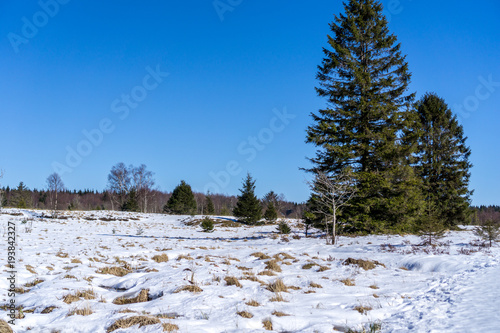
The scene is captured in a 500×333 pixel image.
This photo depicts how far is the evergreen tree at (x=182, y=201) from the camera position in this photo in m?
48.1

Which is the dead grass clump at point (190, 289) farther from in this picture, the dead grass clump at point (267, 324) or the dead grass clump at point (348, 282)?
the dead grass clump at point (348, 282)

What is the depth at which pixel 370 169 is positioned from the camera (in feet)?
54.4

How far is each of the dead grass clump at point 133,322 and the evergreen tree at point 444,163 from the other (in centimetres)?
2174

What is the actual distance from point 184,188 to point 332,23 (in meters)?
37.3

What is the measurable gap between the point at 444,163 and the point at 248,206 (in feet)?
68.2

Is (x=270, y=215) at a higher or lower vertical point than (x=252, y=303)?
lower

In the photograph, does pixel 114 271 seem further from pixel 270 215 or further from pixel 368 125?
pixel 270 215

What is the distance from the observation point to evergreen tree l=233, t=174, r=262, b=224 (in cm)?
3475

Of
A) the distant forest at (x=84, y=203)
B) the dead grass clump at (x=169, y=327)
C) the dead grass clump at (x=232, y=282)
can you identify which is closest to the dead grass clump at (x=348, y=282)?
the dead grass clump at (x=232, y=282)

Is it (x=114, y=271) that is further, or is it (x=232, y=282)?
(x=114, y=271)

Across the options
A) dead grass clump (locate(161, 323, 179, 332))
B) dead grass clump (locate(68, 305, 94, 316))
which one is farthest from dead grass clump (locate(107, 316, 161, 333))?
dead grass clump (locate(68, 305, 94, 316))

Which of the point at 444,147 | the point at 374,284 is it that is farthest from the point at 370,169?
the point at 374,284

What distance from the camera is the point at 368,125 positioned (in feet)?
54.6

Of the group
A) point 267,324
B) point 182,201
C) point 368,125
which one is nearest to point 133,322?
point 267,324
